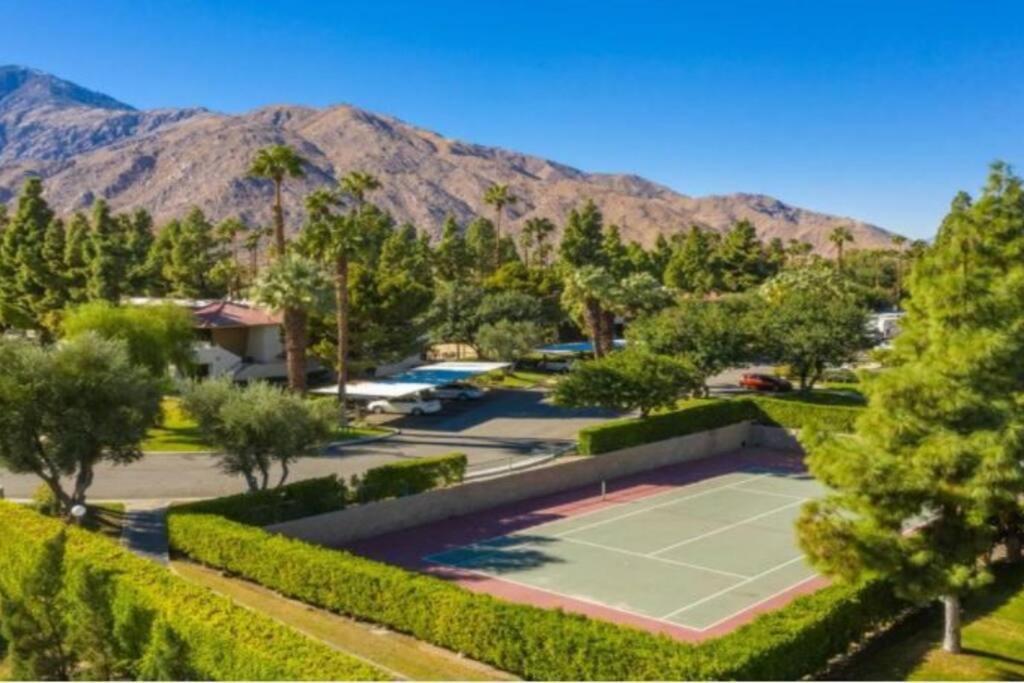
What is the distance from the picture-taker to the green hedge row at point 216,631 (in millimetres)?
15398

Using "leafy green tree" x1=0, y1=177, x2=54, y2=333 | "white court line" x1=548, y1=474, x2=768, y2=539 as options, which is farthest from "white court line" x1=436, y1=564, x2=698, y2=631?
"leafy green tree" x1=0, y1=177, x2=54, y2=333

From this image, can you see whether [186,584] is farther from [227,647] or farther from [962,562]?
[962,562]

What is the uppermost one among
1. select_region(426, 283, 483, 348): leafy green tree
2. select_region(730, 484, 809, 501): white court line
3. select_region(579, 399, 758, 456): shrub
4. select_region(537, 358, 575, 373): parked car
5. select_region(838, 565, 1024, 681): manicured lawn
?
select_region(426, 283, 483, 348): leafy green tree

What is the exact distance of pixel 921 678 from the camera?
19297mm

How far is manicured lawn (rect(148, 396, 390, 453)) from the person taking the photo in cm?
4391

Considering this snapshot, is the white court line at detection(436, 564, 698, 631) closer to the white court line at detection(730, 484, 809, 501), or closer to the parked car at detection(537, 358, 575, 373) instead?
the white court line at detection(730, 484, 809, 501)

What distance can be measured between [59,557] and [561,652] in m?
11.0

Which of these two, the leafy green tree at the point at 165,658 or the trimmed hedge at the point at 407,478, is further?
the trimmed hedge at the point at 407,478

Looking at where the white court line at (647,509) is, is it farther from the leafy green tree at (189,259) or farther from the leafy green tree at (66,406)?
the leafy green tree at (189,259)

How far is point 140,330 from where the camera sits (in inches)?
1833

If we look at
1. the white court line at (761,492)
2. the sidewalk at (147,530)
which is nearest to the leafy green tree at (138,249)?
the sidewalk at (147,530)

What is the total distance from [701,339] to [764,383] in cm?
1344

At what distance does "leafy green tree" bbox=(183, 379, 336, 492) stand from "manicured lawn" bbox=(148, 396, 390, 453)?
976 cm

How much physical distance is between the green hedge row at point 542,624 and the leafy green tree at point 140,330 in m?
22.9
